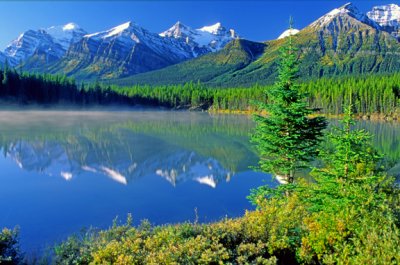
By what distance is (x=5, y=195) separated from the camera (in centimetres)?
2597

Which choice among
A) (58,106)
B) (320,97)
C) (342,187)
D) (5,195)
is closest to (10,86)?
(58,106)

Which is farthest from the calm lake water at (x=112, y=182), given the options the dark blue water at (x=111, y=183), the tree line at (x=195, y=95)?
the tree line at (x=195, y=95)

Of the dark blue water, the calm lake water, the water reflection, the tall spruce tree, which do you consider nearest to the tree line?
the water reflection

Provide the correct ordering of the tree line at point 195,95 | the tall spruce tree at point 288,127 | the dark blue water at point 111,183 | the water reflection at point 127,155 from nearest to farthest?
the tall spruce tree at point 288,127
the dark blue water at point 111,183
the water reflection at point 127,155
the tree line at point 195,95

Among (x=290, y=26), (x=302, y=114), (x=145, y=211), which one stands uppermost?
(x=290, y=26)

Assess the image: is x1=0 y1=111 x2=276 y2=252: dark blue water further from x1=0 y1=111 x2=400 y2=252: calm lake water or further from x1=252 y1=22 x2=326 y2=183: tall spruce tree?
x1=252 y1=22 x2=326 y2=183: tall spruce tree

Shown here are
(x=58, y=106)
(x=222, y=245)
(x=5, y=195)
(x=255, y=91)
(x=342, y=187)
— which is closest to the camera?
(x=222, y=245)

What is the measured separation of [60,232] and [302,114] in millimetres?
13868

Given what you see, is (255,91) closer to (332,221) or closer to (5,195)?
(5,195)

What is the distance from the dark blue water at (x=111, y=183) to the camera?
22.1 m

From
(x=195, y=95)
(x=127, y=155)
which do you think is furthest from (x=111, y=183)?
(x=195, y=95)

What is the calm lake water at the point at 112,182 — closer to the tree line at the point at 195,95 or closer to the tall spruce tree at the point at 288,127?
the tall spruce tree at the point at 288,127

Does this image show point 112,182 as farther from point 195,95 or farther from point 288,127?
point 195,95

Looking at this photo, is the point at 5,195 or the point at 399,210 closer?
the point at 399,210
